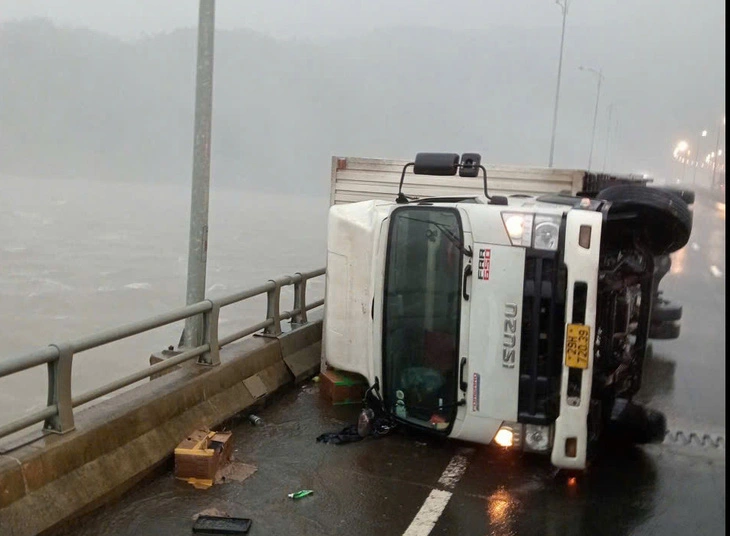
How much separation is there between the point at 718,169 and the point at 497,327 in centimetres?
395

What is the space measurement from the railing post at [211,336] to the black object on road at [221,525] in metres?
2.18

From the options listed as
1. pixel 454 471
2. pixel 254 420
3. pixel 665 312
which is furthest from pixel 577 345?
pixel 665 312

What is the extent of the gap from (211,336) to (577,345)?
10.9 feet

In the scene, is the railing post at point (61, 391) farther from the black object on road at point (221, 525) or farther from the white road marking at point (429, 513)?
the white road marking at point (429, 513)

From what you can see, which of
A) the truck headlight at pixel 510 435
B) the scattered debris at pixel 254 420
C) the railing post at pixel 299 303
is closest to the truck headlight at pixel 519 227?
the truck headlight at pixel 510 435

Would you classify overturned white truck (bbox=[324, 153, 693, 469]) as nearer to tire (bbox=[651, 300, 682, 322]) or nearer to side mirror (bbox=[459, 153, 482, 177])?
side mirror (bbox=[459, 153, 482, 177])

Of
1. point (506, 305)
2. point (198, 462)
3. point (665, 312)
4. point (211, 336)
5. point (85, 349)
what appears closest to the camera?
point (85, 349)

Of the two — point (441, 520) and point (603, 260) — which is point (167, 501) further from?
point (603, 260)

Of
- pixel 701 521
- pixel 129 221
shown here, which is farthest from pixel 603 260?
pixel 129 221

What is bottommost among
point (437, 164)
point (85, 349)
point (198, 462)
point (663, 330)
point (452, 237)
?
point (663, 330)

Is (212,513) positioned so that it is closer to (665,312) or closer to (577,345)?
(577,345)

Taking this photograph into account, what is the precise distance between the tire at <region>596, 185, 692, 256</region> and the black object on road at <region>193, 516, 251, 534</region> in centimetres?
392

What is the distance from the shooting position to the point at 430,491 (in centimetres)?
543

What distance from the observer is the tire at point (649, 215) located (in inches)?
247
